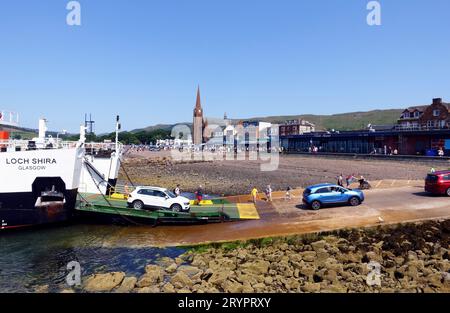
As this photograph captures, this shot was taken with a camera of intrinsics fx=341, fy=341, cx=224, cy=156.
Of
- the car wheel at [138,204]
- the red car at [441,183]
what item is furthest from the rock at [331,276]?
the red car at [441,183]

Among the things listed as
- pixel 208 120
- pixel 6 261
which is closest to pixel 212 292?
pixel 6 261

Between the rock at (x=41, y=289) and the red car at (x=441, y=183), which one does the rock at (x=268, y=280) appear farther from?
the red car at (x=441, y=183)

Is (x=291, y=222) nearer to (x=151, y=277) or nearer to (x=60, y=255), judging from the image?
(x=151, y=277)

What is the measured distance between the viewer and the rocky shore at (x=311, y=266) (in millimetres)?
10906

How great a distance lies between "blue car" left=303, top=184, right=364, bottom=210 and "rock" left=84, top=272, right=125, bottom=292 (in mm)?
11966

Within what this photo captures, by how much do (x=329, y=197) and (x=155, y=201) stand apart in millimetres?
10478

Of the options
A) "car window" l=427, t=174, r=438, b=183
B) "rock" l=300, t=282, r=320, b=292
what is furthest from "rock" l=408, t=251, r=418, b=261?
"car window" l=427, t=174, r=438, b=183

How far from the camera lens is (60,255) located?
51.1 ft

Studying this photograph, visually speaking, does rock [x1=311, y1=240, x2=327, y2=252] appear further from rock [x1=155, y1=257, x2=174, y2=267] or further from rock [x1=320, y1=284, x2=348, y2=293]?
rock [x1=155, y1=257, x2=174, y2=267]

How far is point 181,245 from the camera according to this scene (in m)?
15.7

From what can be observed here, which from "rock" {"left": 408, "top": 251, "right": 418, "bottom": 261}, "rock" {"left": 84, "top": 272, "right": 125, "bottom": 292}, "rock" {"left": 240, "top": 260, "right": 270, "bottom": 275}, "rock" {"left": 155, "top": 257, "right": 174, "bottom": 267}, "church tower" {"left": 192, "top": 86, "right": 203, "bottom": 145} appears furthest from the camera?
"church tower" {"left": 192, "top": 86, "right": 203, "bottom": 145}

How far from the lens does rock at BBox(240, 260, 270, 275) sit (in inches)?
478

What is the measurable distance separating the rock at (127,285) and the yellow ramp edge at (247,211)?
28.0 ft
